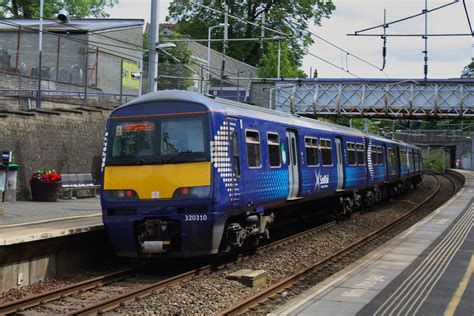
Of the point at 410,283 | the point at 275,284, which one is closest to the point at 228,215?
the point at 275,284

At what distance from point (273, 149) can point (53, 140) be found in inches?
383

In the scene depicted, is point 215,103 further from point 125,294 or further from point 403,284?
point 403,284

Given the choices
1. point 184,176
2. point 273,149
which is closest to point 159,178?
point 184,176

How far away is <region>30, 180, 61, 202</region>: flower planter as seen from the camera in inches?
699

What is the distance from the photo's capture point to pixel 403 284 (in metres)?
8.81

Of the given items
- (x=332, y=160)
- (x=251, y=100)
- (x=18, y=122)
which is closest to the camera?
(x=332, y=160)

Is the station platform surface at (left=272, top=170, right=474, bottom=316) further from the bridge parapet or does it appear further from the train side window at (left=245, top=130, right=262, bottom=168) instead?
the bridge parapet

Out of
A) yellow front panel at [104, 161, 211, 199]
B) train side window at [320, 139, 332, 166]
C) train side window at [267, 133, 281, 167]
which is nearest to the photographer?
yellow front panel at [104, 161, 211, 199]

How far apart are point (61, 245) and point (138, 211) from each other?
1.46 metres

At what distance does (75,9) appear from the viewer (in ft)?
181

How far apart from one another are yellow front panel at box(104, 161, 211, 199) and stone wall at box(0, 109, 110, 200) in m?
8.43

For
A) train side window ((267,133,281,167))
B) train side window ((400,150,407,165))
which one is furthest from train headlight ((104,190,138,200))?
train side window ((400,150,407,165))

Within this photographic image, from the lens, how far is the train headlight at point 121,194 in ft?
33.1

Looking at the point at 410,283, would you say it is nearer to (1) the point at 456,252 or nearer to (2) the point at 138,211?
(1) the point at 456,252
